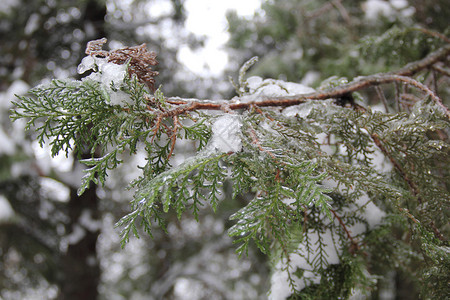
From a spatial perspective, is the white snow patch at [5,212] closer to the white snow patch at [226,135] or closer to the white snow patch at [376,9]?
the white snow patch at [226,135]

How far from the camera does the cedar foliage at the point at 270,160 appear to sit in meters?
0.78

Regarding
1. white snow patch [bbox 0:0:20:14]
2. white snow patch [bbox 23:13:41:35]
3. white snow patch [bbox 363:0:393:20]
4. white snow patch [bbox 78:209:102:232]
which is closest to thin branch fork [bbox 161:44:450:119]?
white snow patch [bbox 363:0:393:20]

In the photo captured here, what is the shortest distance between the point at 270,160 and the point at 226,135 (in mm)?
145

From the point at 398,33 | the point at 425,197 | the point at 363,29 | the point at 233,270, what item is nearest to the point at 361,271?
the point at 425,197

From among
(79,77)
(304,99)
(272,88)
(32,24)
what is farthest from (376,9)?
(32,24)

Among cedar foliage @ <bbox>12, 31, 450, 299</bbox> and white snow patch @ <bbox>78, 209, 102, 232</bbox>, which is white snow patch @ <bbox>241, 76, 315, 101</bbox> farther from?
white snow patch @ <bbox>78, 209, 102, 232</bbox>

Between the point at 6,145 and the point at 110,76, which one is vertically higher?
the point at 110,76

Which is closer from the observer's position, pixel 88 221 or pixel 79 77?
pixel 79 77

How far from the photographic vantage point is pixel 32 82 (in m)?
4.89

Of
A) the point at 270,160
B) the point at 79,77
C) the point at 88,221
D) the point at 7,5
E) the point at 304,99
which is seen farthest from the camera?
the point at 7,5

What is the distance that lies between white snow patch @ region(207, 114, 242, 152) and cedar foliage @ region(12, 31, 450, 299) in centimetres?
1

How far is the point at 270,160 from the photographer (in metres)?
0.79

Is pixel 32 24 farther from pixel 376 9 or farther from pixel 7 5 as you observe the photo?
pixel 376 9

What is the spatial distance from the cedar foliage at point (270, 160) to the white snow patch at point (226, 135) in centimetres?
1
